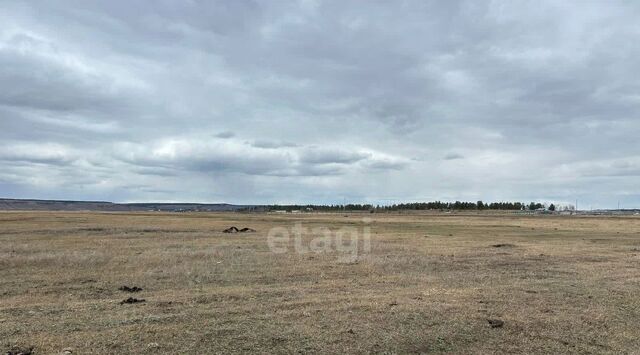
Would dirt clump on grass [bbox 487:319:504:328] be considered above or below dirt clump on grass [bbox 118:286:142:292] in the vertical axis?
above

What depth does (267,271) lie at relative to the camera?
1919 centimetres

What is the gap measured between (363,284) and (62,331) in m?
8.91

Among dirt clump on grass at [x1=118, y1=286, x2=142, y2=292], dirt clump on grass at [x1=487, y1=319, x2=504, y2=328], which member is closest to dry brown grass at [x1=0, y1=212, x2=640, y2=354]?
dirt clump on grass at [x1=487, y1=319, x2=504, y2=328]

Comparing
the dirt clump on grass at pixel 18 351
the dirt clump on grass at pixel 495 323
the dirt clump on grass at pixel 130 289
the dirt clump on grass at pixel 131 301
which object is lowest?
the dirt clump on grass at pixel 130 289

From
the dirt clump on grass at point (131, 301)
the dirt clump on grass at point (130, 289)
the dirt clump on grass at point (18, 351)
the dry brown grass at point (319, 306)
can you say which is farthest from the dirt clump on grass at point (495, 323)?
the dirt clump on grass at point (130, 289)

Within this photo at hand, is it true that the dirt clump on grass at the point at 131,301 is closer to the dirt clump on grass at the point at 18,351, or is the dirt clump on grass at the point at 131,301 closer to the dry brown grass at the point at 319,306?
the dry brown grass at the point at 319,306

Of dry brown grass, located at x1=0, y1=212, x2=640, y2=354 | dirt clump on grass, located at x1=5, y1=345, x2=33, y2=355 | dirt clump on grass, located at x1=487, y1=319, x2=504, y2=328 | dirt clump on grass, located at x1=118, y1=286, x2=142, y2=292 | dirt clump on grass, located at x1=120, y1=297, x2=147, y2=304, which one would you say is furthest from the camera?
dirt clump on grass, located at x1=118, y1=286, x2=142, y2=292

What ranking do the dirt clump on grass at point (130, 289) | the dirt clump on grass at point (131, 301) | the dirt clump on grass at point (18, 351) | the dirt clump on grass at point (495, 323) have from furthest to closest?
the dirt clump on grass at point (130, 289), the dirt clump on grass at point (131, 301), the dirt clump on grass at point (495, 323), the dirt clump on grass at point (18, 351)

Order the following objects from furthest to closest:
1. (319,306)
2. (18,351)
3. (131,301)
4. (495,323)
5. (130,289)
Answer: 1. (130,289)
2. (131,301)
3. (319,306)
4. (495,323)
5. (18,351)

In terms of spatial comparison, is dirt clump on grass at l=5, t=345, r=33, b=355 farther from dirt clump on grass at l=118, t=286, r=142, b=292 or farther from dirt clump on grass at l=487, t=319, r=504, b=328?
dirt clump on grass at l=487, t=319, r=504, b=328

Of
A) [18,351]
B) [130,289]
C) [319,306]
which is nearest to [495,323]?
[319,306]

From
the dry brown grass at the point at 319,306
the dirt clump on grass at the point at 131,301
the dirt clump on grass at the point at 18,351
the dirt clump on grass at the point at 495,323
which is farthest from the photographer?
the dirt clump on grass at the point at 131,301

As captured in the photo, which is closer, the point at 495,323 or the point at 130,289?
the point at 495,323

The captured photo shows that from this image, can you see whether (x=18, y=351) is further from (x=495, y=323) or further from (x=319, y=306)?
(x=495, y=323)
